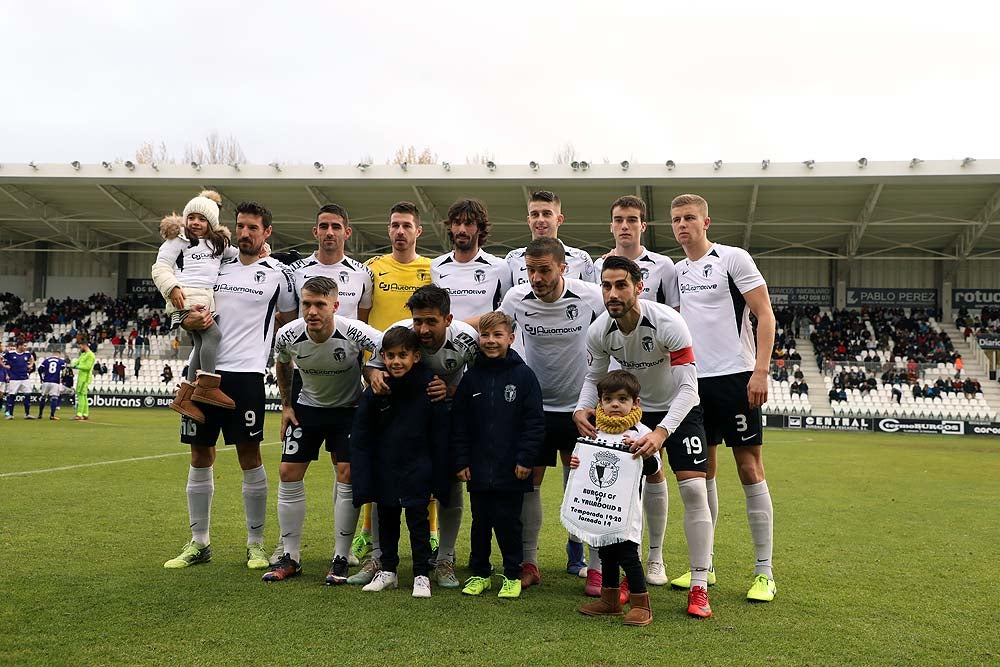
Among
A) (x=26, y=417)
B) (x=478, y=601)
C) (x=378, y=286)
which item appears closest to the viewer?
(x=478, y=601)

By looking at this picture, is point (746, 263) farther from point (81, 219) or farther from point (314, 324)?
point (81, 219)

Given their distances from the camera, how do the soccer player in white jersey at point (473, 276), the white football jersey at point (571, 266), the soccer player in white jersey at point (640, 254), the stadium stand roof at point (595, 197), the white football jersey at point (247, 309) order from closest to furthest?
the soccer player in white jersey at point (640, 254), the white football jersey at point (247, 309), the soccer player in white jersey at point (473, 276), the white football jersey at point (571, 266), the stadium stand roof at point (595, 197)

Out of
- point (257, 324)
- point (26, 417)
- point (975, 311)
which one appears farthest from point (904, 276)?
point (257, 324)

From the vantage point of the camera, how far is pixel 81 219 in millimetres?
32125

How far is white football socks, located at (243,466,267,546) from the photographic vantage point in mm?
5191

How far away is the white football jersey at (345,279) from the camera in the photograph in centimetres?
557

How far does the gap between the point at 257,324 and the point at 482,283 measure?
150cm

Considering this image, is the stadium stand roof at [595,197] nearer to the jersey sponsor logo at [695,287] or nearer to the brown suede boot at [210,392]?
the jersey sponsor logo at [695,287]

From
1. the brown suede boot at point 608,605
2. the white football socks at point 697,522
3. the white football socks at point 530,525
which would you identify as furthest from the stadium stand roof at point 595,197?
the brown suede boot at point 608,605

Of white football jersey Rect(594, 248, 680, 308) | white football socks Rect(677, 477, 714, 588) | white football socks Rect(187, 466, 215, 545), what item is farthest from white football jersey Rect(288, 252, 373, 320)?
white football socks Rect(677, 477, 714, 588)

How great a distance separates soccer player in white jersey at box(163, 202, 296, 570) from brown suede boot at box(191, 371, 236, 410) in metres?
0.14

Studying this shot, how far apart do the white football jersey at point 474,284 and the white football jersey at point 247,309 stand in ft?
3.64

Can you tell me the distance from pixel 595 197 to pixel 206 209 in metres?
22.7

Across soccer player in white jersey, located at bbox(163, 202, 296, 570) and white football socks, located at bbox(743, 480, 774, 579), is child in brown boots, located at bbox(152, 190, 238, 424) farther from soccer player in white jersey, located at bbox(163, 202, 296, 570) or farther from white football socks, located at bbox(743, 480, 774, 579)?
white football socks, located at bbox(743, 480, 774, 579)
